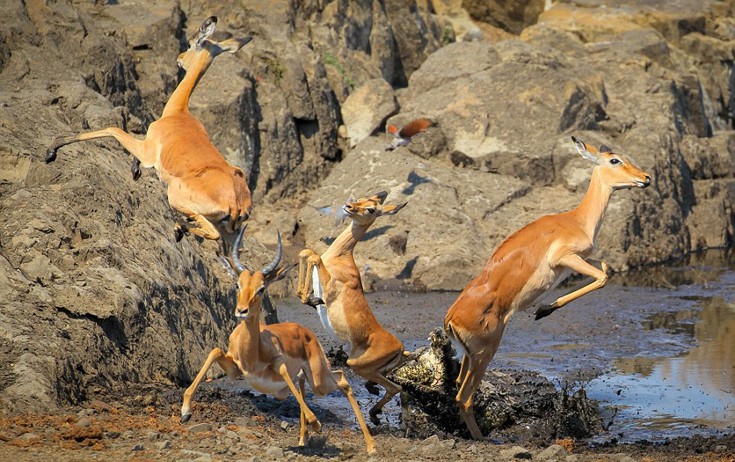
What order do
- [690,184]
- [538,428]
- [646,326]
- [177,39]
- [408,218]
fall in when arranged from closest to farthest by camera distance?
[538,428], [646,326], [408,218], [177,39], [690,184]

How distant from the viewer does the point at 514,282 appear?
9070 millimetres

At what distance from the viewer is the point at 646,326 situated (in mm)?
13055

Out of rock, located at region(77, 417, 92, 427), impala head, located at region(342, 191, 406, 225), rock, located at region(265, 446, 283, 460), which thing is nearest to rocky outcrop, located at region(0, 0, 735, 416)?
rock, located at region(77, 417, 92, 427)

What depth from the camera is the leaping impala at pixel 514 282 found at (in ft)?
29.0

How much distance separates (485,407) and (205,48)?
3.97 m

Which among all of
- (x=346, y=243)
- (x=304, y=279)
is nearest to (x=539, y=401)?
(x=346, y=243)

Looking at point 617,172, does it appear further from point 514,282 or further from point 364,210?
point 364,210

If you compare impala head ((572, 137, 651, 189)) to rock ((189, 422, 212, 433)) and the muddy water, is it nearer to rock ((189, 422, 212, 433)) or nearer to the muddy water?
the muddy water

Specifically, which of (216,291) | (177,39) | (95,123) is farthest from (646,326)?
(177,39)

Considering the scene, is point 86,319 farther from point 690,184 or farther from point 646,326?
point 690,184

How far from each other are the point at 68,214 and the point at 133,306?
100 centimetres

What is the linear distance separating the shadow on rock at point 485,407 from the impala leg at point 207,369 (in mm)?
1895

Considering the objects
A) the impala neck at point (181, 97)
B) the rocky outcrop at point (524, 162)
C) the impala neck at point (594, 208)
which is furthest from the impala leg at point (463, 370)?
the rocky outcrop at point (524, 162)

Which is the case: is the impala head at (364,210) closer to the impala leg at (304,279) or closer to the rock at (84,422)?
the impala leg at (304,279)
